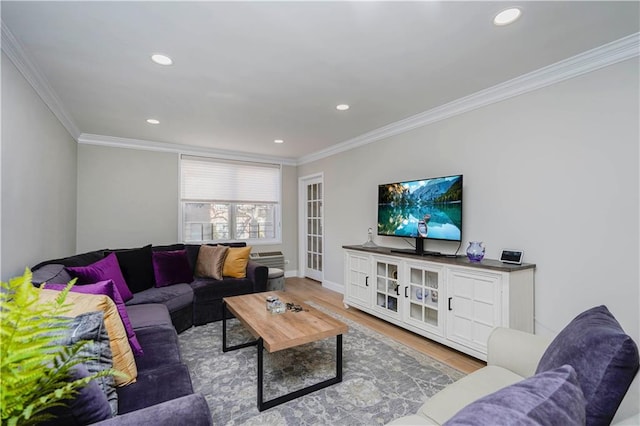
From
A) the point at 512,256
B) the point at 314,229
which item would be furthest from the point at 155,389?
the point at 314,229

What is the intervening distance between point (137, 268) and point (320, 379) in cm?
241

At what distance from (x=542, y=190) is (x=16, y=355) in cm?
318

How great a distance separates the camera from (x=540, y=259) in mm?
2500

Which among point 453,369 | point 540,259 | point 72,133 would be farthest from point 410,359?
point 72,133

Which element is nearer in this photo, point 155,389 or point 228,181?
point 155,389

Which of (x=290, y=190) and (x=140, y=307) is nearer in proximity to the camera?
(x=140, y=307)

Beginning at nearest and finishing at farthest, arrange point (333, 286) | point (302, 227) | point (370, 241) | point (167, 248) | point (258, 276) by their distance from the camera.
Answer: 1. point (258, 276)
2. point (167, 248)
3. point (370, 241)
4. point (333, 286)
5. point (302, 227)

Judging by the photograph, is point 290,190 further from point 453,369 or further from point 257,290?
point 453,369

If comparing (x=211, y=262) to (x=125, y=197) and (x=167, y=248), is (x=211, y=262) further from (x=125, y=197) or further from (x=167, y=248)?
(x=125, y=197)

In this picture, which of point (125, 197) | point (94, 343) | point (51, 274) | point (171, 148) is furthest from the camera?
point (171, 148)

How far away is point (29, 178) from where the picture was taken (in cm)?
241

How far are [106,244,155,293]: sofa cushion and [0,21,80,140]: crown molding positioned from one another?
159cm

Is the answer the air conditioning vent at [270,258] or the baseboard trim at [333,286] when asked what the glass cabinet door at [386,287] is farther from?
the air conditioning vent at [270,258]

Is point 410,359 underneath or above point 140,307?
underneath
